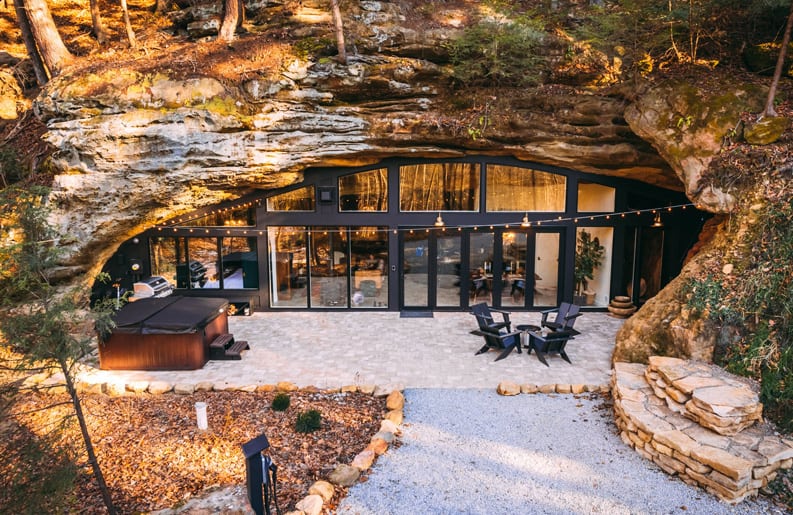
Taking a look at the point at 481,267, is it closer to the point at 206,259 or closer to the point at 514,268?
the point at 514,268

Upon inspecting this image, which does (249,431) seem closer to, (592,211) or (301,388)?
(301,388)

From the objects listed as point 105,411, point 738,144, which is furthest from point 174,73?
point 738,144

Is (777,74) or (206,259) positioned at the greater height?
(777,74)

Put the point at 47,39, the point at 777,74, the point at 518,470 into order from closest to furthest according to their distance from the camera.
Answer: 1. the point at 518,470
2. the point at 777,74
3. the point at 47,39

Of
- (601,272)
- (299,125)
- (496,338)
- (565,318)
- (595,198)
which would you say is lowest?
(496,338)

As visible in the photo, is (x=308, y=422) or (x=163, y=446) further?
(x=308, y=422)

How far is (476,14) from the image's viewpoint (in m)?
11.3

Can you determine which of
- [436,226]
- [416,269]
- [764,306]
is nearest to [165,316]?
[416,269]

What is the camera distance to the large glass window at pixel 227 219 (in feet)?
39.2

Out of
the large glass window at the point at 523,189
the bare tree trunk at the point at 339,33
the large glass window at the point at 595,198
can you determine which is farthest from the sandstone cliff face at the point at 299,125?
the large glass window at the point at 595,198

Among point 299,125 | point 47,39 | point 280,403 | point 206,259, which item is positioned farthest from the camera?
point 206,259

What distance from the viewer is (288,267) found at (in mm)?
12117

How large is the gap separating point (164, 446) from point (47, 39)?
35.4ft

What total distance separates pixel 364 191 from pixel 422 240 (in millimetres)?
2051
